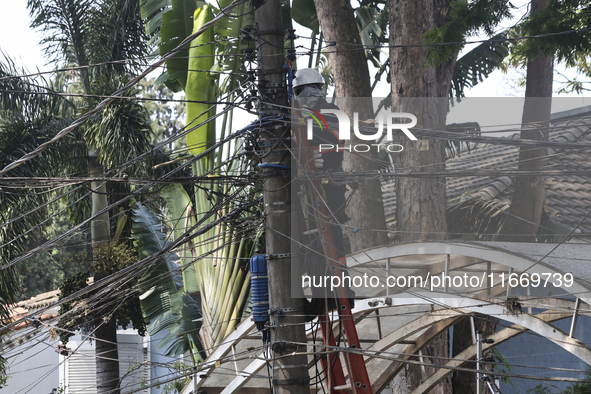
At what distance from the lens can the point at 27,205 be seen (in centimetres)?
1277

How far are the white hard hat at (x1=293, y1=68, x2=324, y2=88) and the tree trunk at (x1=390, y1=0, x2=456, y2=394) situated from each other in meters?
3.22

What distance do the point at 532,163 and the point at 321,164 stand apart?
5.56 metres

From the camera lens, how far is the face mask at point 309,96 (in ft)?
21.5

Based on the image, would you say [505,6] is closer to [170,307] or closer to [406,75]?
[406,75]

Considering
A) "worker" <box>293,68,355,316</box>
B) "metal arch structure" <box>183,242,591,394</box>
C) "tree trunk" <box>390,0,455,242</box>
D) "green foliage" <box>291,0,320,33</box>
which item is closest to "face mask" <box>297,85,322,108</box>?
"worker" <box>293,68,355,316</box>

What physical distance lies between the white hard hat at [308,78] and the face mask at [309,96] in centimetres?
6

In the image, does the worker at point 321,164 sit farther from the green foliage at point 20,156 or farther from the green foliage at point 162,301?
the green foliage at point 20,156

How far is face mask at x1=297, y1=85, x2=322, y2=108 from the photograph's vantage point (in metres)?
6.56

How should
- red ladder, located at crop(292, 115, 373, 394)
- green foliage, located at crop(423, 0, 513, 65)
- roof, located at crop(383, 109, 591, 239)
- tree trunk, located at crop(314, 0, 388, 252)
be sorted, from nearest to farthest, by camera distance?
red ladder, located at crop(292, 115, 373, 394) → green foliage, located at crop(423, 0, 513, 65) → tree trunk, located at crop(314, 0, 388, 252) → roof, located at crop(383, 109, 591, 239)

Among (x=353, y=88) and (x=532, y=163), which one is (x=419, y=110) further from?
(x=532, y=163)

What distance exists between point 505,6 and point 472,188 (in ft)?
16.6

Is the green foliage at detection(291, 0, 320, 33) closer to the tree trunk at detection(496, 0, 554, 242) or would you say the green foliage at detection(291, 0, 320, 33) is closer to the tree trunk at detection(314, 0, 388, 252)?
the tree trunk at detection(314, 0, 388, 252)

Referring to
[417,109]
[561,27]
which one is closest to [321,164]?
[561,27]

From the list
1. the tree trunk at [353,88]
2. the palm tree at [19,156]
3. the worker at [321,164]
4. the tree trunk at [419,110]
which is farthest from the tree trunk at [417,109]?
the palm tree at [19,156]
